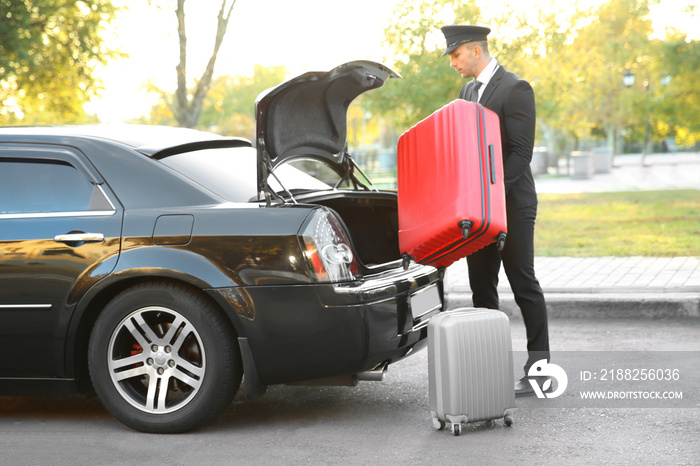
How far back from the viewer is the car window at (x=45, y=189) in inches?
169

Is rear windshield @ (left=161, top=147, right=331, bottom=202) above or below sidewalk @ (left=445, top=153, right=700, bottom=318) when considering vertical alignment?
above

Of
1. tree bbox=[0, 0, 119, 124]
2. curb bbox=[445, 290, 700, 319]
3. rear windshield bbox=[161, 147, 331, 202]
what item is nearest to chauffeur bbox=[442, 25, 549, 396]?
rear windshield bbox=[161, 147, 331, 202]

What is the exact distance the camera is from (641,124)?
59281 mm

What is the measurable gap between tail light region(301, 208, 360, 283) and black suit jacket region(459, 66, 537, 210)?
1002 millimetres

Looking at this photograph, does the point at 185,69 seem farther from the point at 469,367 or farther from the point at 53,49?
the point at 469,367

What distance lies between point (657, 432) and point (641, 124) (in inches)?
2314

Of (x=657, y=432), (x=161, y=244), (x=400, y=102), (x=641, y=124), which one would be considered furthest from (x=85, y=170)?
(x=641, y=124)

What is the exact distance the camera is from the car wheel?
4.04m

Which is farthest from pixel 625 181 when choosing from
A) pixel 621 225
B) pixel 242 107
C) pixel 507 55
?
pixel 242 107

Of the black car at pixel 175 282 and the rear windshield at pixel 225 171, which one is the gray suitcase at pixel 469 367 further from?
the rear windshield at pixel 225 171

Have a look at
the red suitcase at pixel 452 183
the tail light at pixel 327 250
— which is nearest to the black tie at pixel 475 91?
the red suitcase at pixel 452 183

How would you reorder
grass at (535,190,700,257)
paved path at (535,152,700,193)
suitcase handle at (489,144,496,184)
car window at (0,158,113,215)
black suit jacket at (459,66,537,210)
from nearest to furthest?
suitcase handle at (489,144,496,184) < car window at (0,158,113,215) < black suit jacket at (459,66,537,210) < grass at (535,190,700,257) < paved path at (535,152,700,193)

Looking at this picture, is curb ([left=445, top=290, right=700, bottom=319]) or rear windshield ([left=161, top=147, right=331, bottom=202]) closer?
rear windshield ([left=161, top=147, right=331, bottom=202])

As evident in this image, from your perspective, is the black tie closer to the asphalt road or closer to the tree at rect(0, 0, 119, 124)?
the asphalt road
